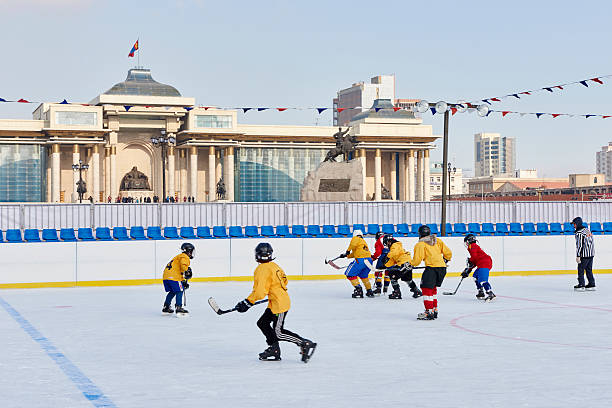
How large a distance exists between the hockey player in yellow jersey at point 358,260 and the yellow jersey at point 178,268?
4151 millimetres

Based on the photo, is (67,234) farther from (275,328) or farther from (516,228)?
(275,328)

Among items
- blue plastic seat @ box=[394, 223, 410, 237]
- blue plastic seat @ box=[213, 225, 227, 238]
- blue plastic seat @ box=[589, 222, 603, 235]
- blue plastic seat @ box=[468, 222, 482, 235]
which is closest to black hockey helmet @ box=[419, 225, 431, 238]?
blue plastic seat @ box=[213, 225, 227, 238]

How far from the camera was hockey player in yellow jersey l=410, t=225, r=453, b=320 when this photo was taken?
1484 centimetres

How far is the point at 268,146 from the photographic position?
99375mm

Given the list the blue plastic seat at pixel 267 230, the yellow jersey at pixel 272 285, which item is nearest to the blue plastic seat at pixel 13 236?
the blue plastic seat at pixel 267 230

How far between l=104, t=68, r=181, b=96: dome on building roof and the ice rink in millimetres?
Answer: 79554

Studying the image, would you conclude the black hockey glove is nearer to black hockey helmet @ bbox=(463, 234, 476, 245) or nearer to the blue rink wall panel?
black hockey helmet @ bbox=(463, 234, 476, 245)

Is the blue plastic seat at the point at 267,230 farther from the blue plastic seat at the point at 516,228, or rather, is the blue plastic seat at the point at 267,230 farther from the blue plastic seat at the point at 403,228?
the blue plastic seat at the point at 516,228

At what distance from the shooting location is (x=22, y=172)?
9075 centimetres

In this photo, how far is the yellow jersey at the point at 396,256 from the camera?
18.4m

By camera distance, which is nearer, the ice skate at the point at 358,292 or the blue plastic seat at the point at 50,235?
the ice skate at the point at 358,292

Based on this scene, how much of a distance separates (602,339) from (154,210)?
65.4 feet

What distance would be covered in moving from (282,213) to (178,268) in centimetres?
1529

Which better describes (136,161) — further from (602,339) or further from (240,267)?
(602,339)
